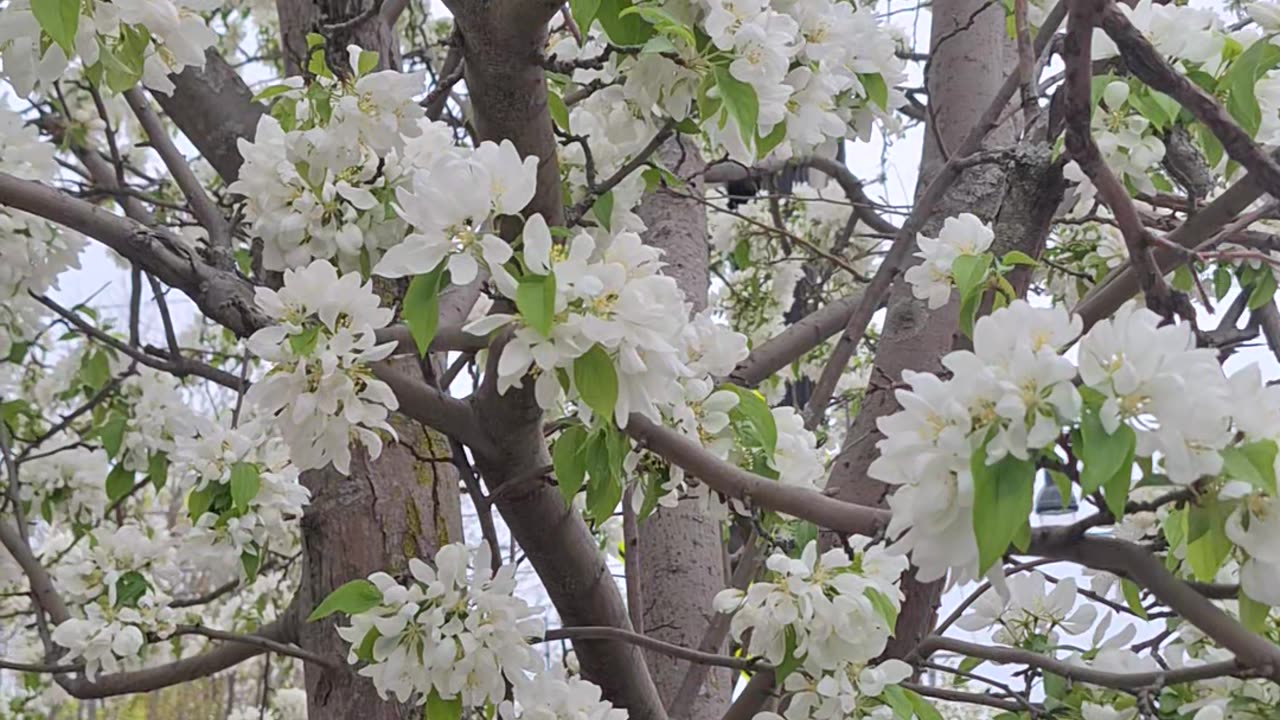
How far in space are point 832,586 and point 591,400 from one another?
325mm

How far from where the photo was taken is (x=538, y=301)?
74 centimetres

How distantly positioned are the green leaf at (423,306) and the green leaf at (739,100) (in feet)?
0.99

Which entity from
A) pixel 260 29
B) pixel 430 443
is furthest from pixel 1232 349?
pixel 260 29

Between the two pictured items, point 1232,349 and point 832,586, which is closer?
point 832,586

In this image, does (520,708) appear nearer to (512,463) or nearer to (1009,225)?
(512,463)

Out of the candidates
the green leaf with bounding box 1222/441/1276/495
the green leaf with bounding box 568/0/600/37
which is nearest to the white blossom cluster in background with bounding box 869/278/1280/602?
the green leaf with bounding box 1222/441/1276/495

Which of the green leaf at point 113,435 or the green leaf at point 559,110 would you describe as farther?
the green leaf at point 113,435

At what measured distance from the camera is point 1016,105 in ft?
5.57

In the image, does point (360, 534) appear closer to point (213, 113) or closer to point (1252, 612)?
point (213, 113)

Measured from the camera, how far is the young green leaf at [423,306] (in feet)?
2.64

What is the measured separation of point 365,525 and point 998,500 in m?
1.08

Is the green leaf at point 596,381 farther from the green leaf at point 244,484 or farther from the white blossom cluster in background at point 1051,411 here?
the green leaf at point 244,484

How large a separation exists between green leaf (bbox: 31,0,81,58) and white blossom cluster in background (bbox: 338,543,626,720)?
0.50 m

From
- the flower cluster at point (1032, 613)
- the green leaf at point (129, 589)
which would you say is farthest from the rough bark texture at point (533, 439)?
the green leaf at point (129, 589)
